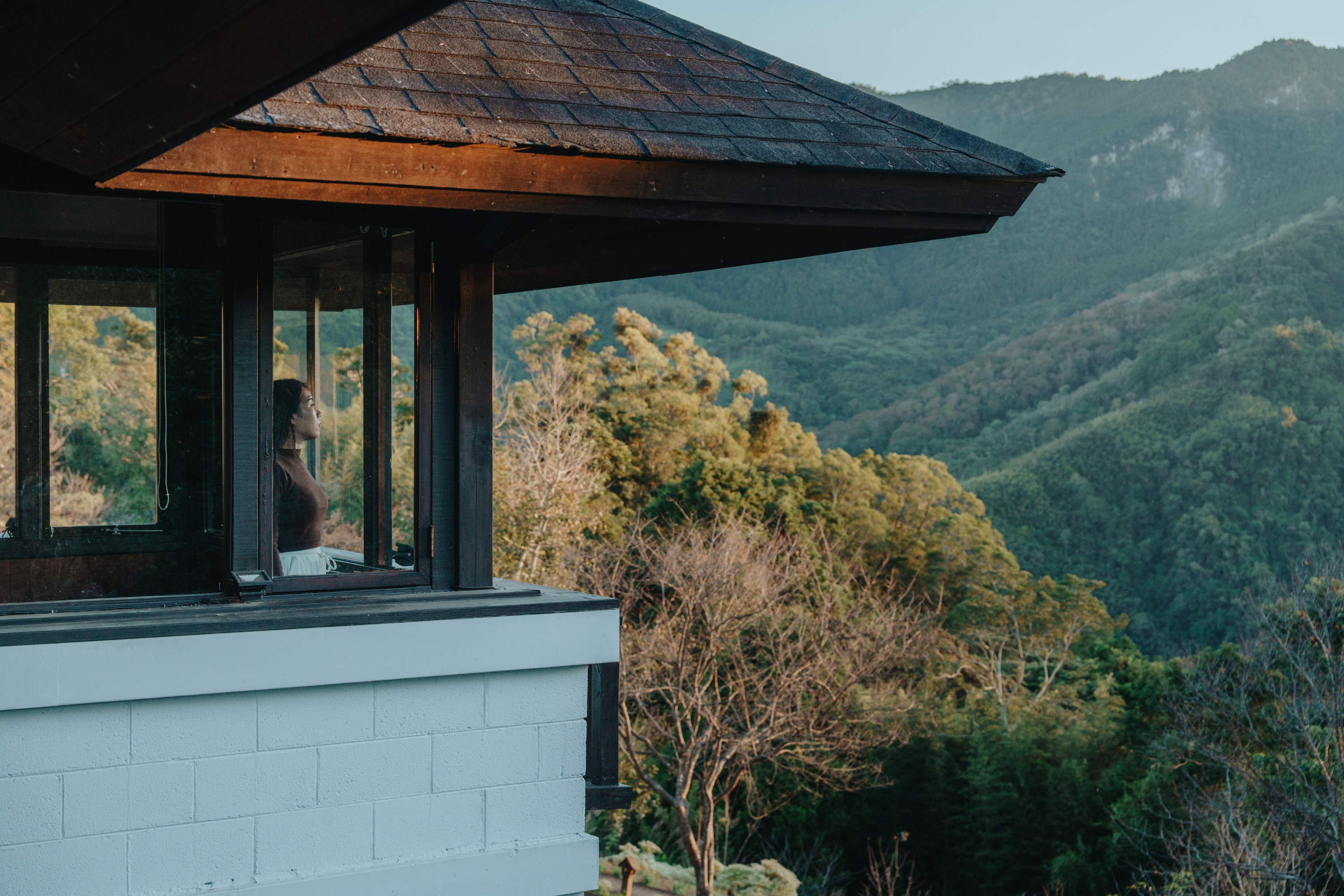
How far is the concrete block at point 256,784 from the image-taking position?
253cm

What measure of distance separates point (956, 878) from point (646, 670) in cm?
574

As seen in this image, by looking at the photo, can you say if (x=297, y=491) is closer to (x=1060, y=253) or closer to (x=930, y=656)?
(x=930, y=656)

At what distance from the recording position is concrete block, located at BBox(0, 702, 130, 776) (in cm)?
235

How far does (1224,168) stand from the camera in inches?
1921

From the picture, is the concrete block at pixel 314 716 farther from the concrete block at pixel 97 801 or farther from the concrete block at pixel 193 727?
the concrete block at pixel 97 801

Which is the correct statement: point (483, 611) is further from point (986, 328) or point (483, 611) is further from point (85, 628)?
point (986, 328)

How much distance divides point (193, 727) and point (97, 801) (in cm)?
23

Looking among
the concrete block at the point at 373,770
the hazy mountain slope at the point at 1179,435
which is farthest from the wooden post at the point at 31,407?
the hazy mountain slope at the point at 1179,435

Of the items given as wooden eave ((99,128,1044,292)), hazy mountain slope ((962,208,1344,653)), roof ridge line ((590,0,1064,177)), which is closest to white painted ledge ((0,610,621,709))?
wooden eave ((99,128,1044,292))

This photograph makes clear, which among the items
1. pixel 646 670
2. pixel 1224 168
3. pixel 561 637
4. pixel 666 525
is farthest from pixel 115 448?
pixel 1224 168

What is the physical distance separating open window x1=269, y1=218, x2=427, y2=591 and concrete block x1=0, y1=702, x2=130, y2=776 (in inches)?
20.3

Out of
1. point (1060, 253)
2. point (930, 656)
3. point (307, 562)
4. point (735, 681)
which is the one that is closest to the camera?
point (307, 562)

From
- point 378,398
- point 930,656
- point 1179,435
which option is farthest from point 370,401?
point 1179,435

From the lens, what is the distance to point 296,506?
2922mm
